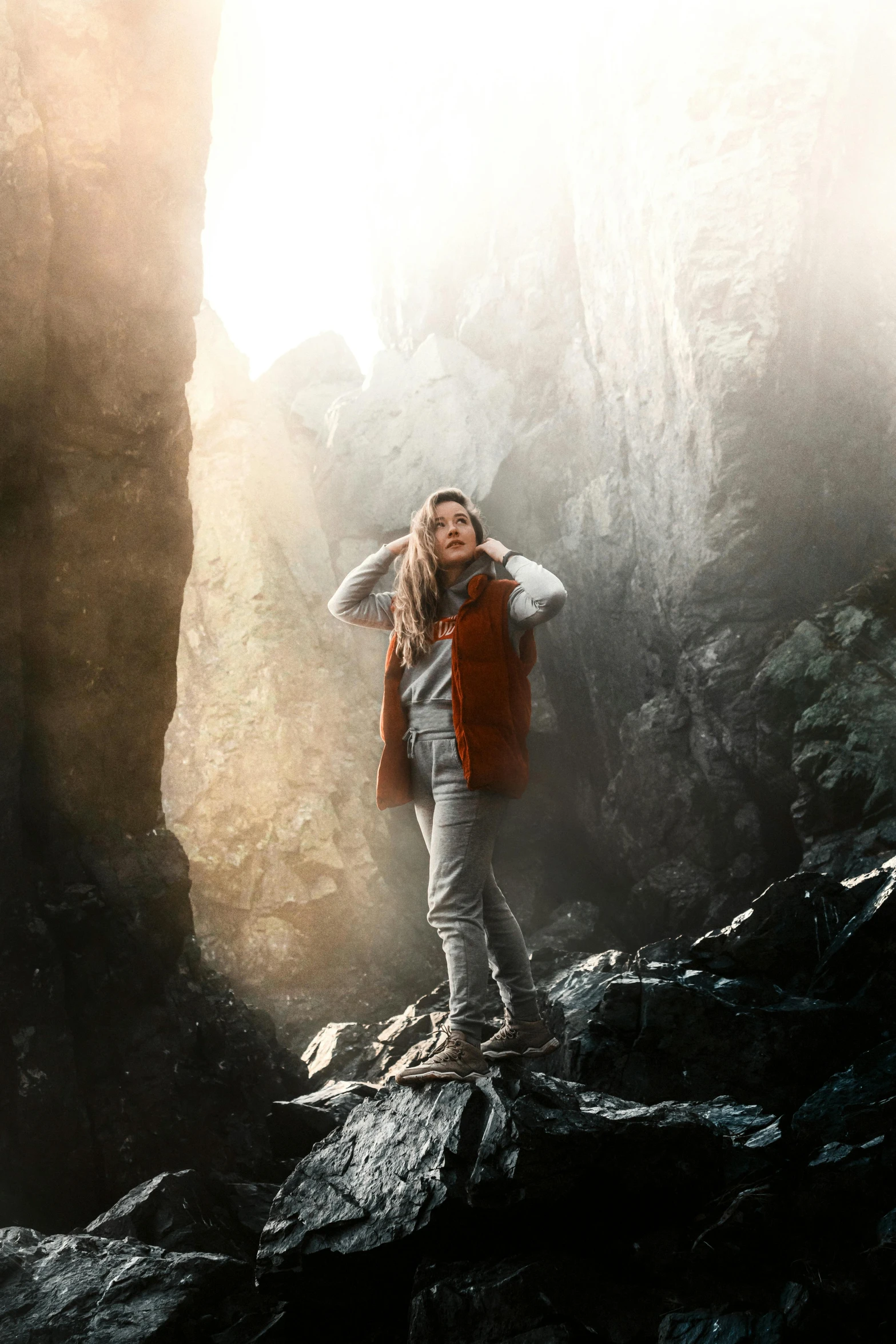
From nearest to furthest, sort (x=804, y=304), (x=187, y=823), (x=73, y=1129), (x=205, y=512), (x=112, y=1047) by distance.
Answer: (x=73, y=1129) < (x=112, y=1047) < (x=804, y=304) < (x=187, y=823) < (x=205, y=512)

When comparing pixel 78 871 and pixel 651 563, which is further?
pixel 651 563

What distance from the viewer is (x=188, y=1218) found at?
3844 millimetres

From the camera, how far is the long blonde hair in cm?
372

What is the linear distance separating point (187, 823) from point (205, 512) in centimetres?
529

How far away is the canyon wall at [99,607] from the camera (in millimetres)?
4652

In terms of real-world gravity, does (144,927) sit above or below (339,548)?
below

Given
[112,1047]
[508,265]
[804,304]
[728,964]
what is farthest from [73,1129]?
[508,265]

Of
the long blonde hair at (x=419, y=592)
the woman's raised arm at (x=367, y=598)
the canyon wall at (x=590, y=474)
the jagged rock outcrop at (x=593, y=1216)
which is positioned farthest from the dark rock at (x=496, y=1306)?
the canyon wall at (x=590, y=474)

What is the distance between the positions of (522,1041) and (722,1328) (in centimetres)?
125

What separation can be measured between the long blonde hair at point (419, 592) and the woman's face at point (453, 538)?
21 mm

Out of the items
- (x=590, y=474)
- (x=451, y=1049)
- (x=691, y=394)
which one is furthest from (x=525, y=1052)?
(x=590, y=474)

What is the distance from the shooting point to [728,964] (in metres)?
5.82

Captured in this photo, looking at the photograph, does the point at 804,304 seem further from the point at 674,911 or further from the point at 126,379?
the point at 126,379

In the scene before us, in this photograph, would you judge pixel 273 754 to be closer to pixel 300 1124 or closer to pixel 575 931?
pixel 575 931
